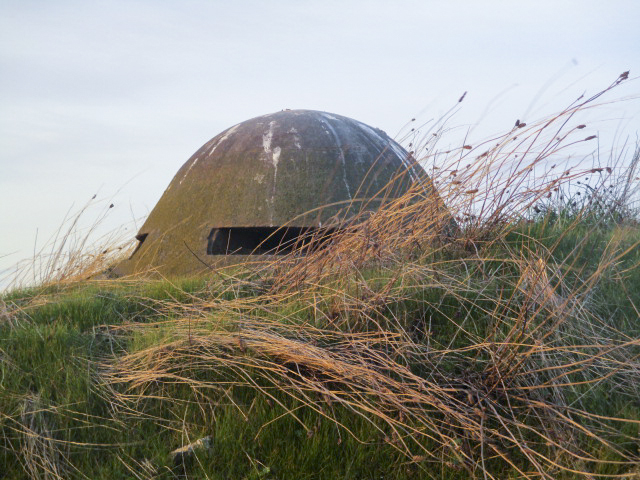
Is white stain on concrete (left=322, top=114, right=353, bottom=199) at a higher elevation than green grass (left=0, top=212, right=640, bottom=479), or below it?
higher

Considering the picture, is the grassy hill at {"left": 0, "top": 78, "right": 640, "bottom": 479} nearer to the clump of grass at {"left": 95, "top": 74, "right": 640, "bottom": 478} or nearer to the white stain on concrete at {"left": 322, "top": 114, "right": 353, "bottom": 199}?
the clump of grass at {"left": 95, "top": 74, "right": 640, "bottom": 478}

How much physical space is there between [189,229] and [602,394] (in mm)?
3493

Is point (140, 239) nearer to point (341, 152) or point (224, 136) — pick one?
point (224, 136)

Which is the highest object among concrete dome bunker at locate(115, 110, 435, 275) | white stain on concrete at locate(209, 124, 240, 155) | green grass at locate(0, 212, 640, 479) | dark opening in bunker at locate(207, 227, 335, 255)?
white stain on concrete at locate(209, 124, 240, 155)

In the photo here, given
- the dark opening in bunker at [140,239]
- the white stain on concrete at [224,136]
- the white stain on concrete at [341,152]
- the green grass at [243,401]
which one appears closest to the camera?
the green grass at [243,401]

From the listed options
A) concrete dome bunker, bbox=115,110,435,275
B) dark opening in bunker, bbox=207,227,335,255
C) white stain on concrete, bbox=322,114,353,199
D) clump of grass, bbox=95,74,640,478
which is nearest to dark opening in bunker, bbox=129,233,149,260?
concrete dome bunker, bbox=115,110,435,275

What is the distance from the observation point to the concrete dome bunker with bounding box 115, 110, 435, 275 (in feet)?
16.6

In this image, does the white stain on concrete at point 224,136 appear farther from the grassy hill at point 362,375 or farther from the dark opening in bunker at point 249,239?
the grassy hill at point 362,375

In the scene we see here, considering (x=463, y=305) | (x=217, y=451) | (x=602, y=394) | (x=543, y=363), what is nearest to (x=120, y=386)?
(x=217, y=451)

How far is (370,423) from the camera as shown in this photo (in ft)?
8.54

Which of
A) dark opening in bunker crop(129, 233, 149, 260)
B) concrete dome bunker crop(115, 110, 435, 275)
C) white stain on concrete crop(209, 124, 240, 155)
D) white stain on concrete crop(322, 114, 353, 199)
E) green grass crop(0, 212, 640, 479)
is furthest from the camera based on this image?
dark opening in bunker crop(129, 233, 149, 260)

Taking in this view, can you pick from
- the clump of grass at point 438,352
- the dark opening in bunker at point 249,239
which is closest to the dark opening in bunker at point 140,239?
the dark opening in bunker at point 249,239

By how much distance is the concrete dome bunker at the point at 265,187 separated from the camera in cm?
505

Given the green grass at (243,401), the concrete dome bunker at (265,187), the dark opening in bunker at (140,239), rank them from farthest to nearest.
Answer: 1. the dark opening in bunker at (140,239)
2. the concrete dome bunker at (265,187)
3. the green grass at (243,401)
